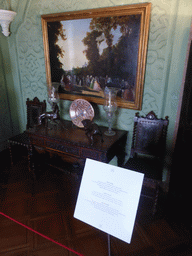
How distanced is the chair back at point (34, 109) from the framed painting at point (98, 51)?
0.39m

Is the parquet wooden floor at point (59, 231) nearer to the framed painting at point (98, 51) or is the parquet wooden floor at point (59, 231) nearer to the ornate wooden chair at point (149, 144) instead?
the ornate wooden chair at point (149, 144)

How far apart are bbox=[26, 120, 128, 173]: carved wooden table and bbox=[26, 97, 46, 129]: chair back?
45 centimetres

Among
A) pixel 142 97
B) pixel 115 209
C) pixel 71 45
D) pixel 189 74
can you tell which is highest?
pixel 71 45

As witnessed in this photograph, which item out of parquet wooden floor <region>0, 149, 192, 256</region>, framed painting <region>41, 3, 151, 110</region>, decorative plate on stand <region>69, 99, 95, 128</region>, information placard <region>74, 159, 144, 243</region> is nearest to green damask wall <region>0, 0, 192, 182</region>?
framed painting <region>41, 3, 151, 110</region>

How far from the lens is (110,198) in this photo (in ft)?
3.61

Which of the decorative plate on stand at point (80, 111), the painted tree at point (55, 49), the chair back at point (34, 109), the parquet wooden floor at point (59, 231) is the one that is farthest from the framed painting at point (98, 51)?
the parquet wooden floor at point (59, 231)

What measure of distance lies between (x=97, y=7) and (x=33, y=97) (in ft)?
5.21

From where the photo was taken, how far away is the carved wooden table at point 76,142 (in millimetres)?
2021

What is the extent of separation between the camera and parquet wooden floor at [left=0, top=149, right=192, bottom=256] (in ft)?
5.53

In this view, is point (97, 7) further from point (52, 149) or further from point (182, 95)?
point (52, 149)

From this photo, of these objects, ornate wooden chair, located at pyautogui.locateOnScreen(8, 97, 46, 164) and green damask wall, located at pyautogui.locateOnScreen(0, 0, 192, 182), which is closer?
green damask wall, located at pyautogui.locateOnScreen(0, 0, 192, 182)

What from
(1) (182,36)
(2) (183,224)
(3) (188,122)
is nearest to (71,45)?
(1) (182,36)

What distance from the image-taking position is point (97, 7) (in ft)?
6.98

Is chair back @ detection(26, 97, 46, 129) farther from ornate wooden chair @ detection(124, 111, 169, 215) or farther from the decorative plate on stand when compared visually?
ornate wooden chair @ detection(124, 111, 169, 215)
